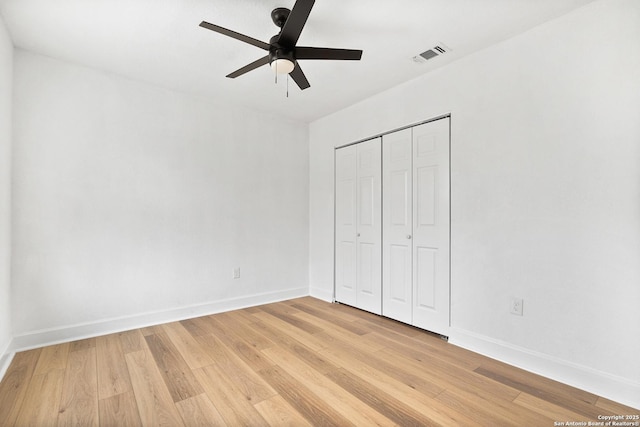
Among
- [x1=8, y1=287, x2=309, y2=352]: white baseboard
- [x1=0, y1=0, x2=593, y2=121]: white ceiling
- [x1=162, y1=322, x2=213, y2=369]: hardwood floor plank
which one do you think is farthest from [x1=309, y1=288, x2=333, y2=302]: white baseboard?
[x1=0, y1=0, x2=593, y2=121]: white ceiling

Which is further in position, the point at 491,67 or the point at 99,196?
the point at 99,196

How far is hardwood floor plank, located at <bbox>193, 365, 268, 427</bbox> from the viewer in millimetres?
1692

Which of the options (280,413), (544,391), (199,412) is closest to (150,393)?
(199,412)

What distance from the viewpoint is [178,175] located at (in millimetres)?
3432

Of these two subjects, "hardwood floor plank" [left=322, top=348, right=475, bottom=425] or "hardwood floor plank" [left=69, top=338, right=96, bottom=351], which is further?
"hardwood floor plank" [left=69, top=338, right=96, bottom=351]

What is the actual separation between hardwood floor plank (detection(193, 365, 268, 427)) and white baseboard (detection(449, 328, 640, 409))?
183 centimetres

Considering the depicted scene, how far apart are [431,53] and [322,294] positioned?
3.12 m

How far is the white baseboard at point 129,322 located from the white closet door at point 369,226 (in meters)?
1.17

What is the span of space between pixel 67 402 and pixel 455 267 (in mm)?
2952

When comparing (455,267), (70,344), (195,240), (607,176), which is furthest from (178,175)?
(607,176)

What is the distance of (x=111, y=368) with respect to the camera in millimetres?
2285

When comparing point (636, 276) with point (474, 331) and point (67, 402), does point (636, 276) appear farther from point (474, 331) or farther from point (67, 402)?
point (67, 402)

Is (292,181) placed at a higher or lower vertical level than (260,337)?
higher

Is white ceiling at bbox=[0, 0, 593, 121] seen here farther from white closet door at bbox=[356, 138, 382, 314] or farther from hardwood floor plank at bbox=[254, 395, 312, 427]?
hardwood floor plank at bbox=[254, 395, 312, 427]
